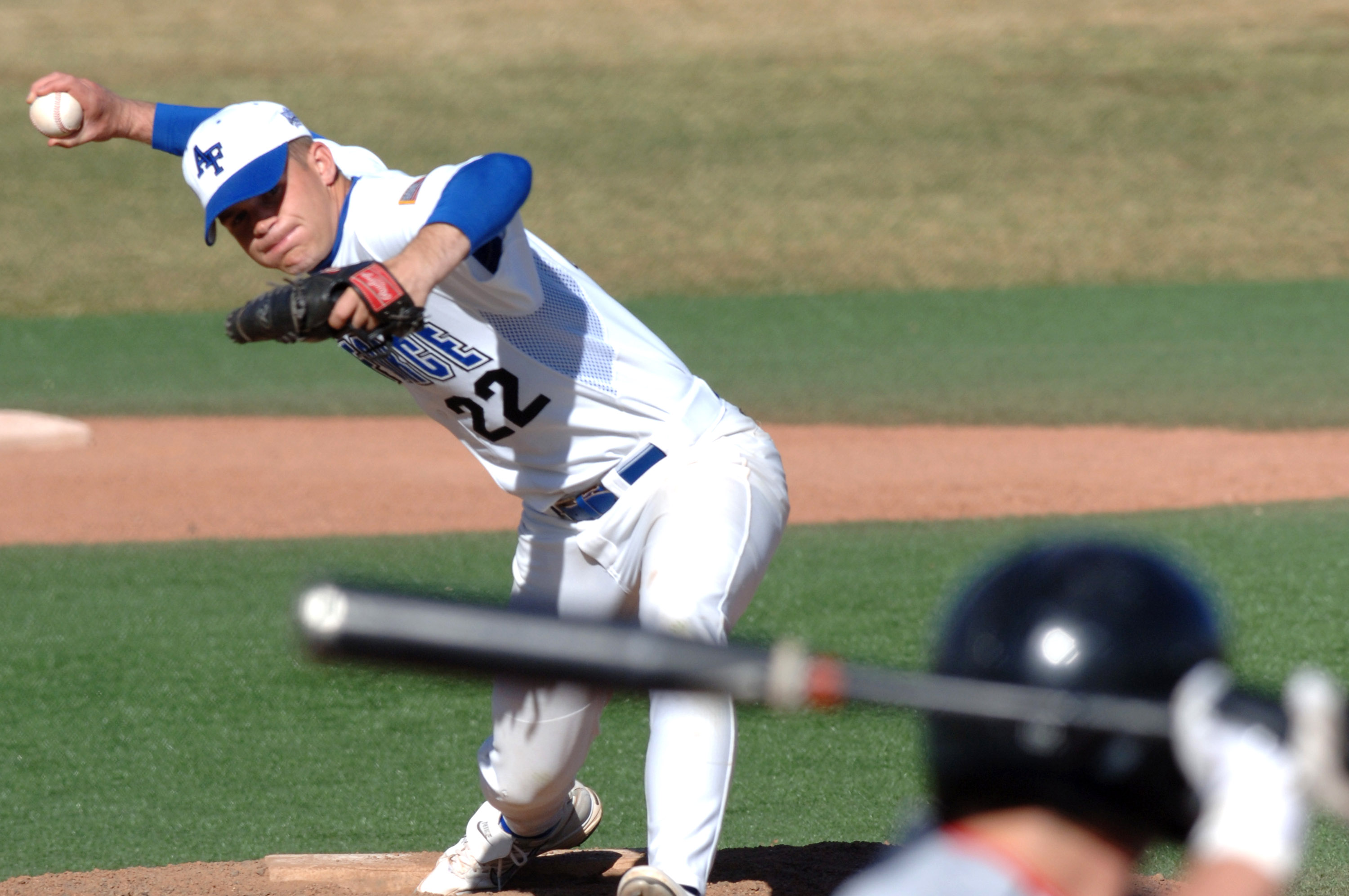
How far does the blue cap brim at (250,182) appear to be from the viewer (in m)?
3.23

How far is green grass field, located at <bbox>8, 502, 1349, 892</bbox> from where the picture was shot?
4.78 metres

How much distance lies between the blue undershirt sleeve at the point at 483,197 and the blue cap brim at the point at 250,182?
0.39 m

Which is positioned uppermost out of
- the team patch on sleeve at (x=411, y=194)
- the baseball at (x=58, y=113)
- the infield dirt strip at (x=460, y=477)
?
the team patch on sleeve at (x=411, y=194)

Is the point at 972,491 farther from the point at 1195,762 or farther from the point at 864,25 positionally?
the point at 864,25

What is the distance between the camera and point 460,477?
1078 centimetres

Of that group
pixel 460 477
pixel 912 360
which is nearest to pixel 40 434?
pixel 460 477

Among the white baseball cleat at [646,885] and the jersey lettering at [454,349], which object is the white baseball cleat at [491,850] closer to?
the white baseball cleat at [646,885]

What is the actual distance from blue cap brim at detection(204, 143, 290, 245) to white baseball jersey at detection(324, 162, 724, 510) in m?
0.19

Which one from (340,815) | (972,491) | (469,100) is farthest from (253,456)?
(469,100)

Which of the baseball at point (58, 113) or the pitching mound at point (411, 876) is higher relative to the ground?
the baseball at point (58, 113)

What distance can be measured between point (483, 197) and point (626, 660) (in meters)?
1.90

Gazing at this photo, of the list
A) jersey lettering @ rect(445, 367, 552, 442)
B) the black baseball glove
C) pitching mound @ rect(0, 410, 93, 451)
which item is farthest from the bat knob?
pitching mound @ rect(0, 410, 93, 451)

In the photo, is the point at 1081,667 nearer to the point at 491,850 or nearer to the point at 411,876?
the point at 491,850

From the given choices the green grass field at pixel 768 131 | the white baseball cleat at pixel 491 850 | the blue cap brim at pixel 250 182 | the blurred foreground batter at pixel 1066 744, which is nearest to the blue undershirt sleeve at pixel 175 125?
the blue cap brim at pixel 250 182
